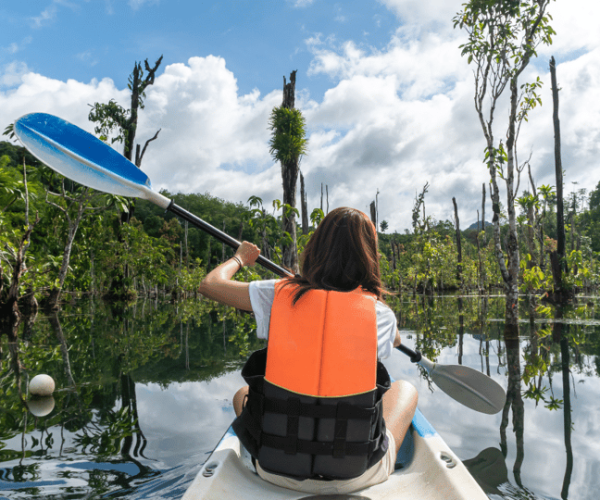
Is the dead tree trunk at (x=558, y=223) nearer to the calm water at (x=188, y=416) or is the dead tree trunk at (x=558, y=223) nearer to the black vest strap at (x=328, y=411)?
the calm water at (x=188, y=416)

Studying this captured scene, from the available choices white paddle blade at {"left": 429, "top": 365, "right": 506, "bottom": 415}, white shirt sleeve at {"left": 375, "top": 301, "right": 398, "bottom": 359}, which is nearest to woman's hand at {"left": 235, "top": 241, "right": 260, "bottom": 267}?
white shirt sleeve at {"left": 375, "top": 301, "right": 398, "bottom": 359}

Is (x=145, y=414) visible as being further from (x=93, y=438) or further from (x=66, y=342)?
(x=66, y=342)

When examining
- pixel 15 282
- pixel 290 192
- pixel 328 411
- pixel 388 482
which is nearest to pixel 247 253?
pixel 328 411

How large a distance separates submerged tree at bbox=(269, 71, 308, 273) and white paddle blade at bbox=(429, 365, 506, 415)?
5.17 metres

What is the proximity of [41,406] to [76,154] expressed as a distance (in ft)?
7.62

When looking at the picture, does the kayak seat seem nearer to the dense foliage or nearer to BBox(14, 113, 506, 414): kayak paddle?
BBox(14, 113, 506, 414): kayak paddle

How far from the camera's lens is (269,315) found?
5.21 feet

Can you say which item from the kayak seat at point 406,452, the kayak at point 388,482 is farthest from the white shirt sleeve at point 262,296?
the kayak seat at point 406,452

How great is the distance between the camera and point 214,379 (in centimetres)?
468

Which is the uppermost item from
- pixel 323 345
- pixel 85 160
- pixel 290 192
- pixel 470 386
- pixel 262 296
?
pixel 290 192

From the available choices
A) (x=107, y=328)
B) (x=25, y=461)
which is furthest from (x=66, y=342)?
(x=25, y=461)

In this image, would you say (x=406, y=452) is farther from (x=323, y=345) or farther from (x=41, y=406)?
(x=41, y=406)

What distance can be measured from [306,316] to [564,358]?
5206 mm

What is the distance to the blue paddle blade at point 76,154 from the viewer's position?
2537mm
